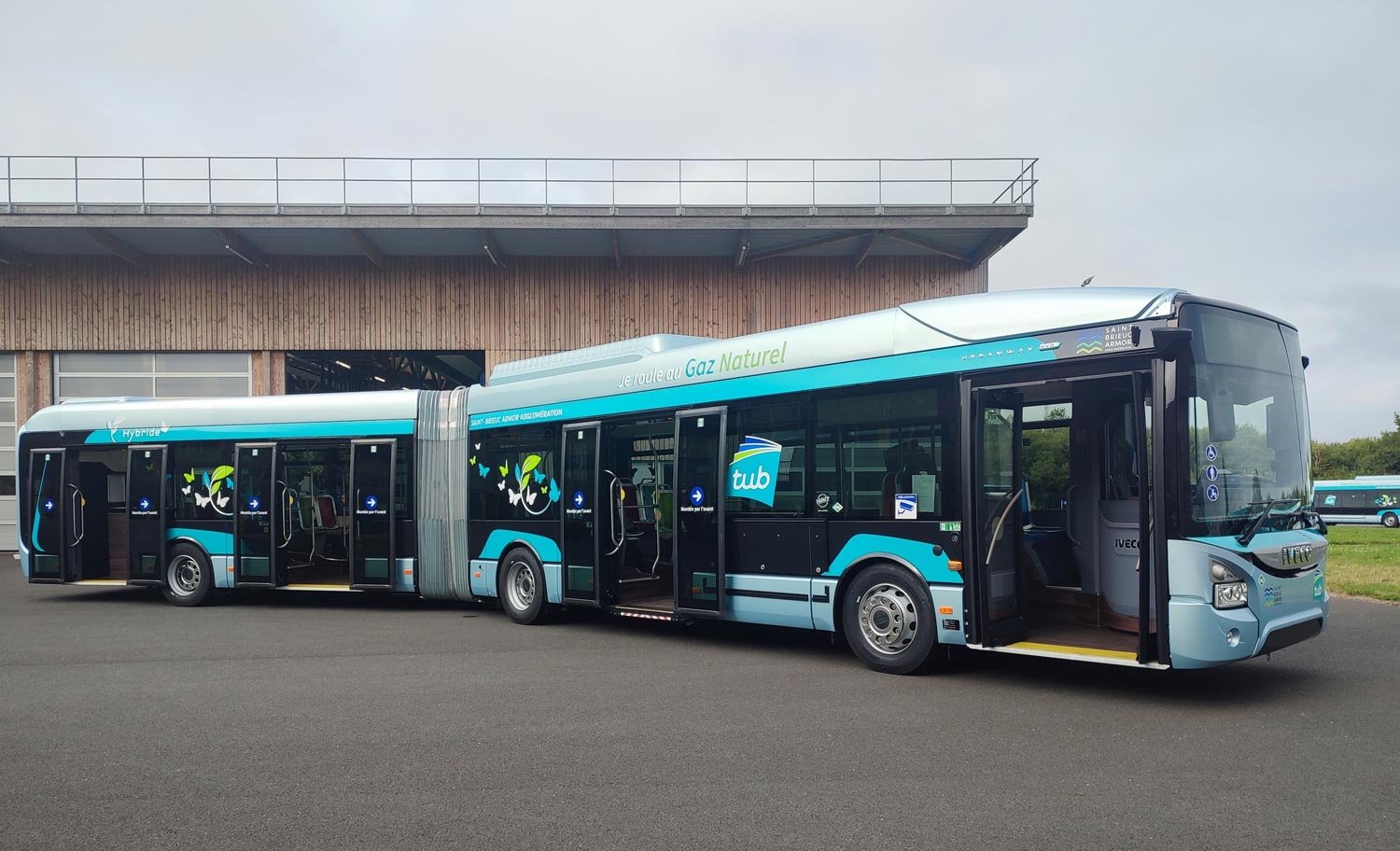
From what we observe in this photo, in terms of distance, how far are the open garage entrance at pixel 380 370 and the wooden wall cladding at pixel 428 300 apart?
2.85 ft

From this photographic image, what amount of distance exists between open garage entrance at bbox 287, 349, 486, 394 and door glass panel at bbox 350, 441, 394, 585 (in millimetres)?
9645

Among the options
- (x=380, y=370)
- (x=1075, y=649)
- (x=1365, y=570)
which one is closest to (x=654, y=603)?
(x=1075, y=649)

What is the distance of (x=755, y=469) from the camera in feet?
29.6

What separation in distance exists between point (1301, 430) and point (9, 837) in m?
8.60

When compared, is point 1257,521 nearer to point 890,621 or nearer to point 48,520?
point 890,621

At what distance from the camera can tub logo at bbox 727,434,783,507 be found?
8.88m

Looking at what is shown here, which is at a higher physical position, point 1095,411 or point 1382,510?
point 1095,411

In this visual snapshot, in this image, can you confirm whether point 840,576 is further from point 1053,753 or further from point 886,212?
point 886,212

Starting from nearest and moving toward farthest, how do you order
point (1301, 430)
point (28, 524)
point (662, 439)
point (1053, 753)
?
1. point (1053, 753)
2. point (1301, 430)
3. point (662, 439)
4. point (28, 524)

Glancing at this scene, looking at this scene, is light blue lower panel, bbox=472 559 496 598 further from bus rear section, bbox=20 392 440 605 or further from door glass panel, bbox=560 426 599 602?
door glass panel, bbox=560 426 599 602

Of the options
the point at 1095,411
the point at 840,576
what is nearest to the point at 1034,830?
the point at 840,576

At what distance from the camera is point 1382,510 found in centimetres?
4572

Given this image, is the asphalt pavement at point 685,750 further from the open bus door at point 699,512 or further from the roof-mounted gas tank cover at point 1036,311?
the roof-mounted gas tank cover at point 1036,311

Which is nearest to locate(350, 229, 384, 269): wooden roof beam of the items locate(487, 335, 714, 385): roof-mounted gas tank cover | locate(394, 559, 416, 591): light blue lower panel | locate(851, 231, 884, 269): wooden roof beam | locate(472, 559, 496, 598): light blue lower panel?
locate(487, 335, 714, 385): roof-mounted gas tank cover
